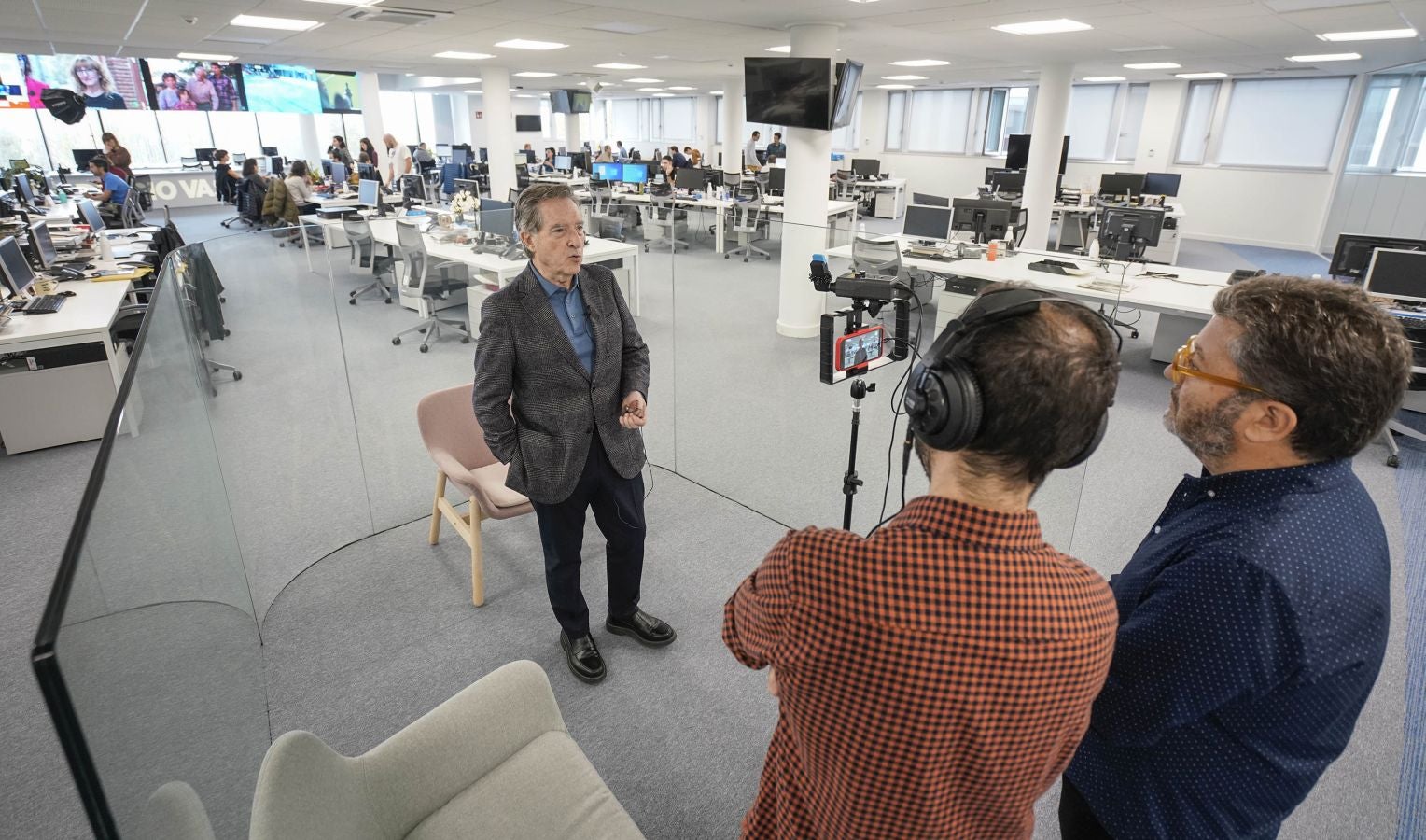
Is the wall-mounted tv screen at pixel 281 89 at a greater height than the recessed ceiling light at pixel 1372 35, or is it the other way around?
the wall-mounted tv screen at pixel 281 89

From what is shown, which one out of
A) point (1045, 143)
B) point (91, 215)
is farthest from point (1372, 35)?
point (91, 215)

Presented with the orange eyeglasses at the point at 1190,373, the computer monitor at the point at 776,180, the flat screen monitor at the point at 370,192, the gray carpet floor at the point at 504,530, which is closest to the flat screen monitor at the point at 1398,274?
the gray carpet floor at the point at 504,530

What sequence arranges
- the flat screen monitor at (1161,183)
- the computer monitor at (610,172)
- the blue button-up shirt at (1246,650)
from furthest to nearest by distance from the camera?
the computer monitor at (610,172) < the flat screen monitor at (1161,183) < the blue button-up shirt at (1246,650)

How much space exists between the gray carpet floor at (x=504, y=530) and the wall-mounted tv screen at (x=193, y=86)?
13996 mm

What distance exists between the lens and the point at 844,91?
593cm

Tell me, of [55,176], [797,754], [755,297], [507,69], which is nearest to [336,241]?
[755,297]

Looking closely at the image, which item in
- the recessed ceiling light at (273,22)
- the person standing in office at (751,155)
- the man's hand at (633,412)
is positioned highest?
the recessed ceiling light at (273,22)

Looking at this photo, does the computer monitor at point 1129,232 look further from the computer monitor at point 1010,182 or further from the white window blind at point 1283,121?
the white window blind at point 1283,121

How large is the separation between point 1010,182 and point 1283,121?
449cm

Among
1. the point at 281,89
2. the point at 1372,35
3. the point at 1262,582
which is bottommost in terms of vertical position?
the point at 1262,582

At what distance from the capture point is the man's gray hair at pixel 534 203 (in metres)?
2.00

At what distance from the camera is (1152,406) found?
4934 millimetres

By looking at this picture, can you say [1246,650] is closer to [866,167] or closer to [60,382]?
[60,382]

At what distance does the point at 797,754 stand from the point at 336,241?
3.25 m
